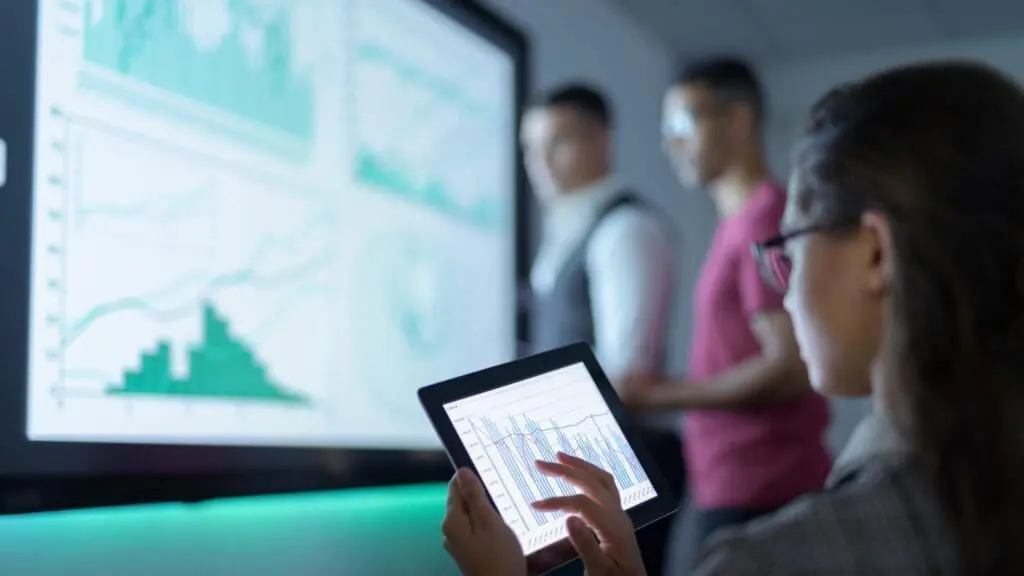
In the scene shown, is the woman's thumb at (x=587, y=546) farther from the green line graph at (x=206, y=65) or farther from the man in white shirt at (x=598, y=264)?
the man in white shirt at (x=598, y=264)

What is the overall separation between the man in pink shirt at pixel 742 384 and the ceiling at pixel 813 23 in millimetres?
1600

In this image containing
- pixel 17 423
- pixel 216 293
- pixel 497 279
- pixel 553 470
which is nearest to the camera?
pixel 553 470

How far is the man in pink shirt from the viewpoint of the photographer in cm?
167

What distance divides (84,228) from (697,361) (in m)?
1.08

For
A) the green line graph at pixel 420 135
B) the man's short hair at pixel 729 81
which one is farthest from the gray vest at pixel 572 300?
the man's short hair at pixel 729 81

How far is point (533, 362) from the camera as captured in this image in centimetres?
94

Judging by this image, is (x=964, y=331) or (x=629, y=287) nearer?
(x=964, y=331)

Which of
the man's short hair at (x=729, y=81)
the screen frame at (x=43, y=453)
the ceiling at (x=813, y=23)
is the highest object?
the ceiling at (x=813, y=23)

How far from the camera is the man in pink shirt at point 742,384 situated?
167 cm

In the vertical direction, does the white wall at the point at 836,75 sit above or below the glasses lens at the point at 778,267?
above

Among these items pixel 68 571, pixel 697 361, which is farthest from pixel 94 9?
pixel 697 361

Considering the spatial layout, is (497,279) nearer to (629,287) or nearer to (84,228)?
(629,287)

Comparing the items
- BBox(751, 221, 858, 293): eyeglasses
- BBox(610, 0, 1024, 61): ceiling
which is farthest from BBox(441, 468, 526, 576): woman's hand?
BBox(610, 0, 1024, 61): ceiling

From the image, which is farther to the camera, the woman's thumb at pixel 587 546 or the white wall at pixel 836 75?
the white wall at pixel 836 75
